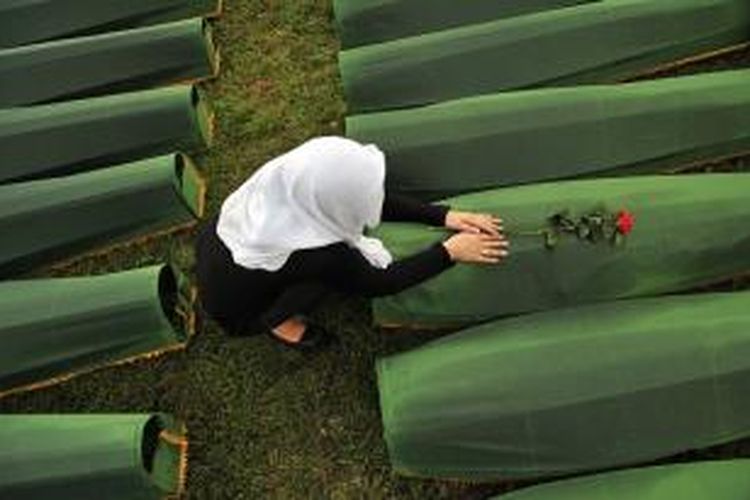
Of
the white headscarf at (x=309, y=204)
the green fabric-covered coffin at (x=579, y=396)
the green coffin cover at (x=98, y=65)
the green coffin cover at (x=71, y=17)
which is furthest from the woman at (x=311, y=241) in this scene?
the green coffin cover at (x=71, y=17)

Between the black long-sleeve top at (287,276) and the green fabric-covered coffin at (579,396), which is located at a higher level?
the black long-sleeve top at (287,276)

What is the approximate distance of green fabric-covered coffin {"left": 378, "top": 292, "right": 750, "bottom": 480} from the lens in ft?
13.2

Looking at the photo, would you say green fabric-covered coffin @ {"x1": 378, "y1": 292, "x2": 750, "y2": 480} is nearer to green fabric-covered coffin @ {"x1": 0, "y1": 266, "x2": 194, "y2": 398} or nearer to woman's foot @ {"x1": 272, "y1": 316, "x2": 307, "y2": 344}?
woman's foot @ {"x1": 272, "y1": 316, "x2": 307, "y2": 344}

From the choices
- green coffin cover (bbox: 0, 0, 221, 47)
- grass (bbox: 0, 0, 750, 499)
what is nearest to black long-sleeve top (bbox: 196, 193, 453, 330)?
grass (bbox: 0, 0, 750, 499)

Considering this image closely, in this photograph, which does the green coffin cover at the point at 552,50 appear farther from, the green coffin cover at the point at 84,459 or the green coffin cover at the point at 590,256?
the green coffin cover at the point at 84,459

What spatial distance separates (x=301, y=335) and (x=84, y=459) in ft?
3.52

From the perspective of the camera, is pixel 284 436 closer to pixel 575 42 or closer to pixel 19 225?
pixel 19 225

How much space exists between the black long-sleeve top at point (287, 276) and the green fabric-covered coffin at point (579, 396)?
433 millimetres

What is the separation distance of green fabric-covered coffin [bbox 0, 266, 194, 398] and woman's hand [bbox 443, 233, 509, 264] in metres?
1.42

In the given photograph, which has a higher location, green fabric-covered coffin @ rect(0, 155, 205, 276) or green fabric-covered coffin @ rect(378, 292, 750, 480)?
green fabric-covered coffin @ rect(0, 155, 205, 276)

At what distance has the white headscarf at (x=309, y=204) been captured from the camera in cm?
363

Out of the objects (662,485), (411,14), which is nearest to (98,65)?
(411,14)

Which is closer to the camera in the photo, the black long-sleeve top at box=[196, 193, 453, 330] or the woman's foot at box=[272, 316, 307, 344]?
the black long-sleeve top at box=[196, 193, 453, 330]

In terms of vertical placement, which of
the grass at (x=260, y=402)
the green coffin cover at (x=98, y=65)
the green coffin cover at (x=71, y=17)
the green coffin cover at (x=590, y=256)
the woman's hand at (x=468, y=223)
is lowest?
the grass at (x=260, y=402)
